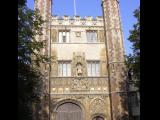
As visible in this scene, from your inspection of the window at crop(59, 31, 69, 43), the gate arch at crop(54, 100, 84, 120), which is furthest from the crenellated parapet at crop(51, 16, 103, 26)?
the gate arch at crop(54, 100, 84, 120)

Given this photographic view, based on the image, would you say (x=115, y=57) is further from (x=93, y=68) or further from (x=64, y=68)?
(x=64, y=68)

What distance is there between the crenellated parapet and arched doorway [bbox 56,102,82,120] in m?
7.86

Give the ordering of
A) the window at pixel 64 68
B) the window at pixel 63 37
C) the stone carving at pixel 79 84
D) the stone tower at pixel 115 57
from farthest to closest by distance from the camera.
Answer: the window at pixel 63 37
the window at pixel 64 68
the stone carving at pixel 79 84
the stone tower at pixel 115 57

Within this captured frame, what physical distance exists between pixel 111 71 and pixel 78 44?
4.25 metres

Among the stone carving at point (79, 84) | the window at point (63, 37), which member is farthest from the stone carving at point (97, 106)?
the window at point (63, 37)

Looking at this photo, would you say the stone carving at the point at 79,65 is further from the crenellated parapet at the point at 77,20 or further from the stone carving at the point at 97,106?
the crenellated parapet at the point at 77,20

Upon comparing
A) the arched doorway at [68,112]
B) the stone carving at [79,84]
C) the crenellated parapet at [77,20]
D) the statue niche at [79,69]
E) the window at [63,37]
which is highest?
the crenellated parapet at [77,20]

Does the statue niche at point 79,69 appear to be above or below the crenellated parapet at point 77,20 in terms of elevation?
below

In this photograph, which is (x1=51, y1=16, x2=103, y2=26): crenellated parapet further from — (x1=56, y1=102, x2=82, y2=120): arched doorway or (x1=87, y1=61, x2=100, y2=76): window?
(x1=56, y1=102, x2=82, y2=120): arched doorway

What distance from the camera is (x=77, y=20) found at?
83.3ft

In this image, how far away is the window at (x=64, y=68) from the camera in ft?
76.3
